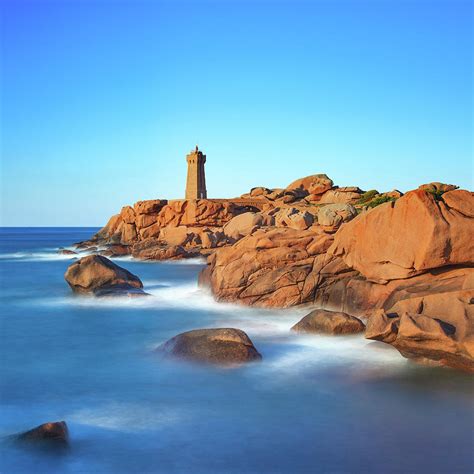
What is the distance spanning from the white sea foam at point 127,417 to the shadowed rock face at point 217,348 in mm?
2347

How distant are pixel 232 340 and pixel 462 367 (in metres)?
4.64

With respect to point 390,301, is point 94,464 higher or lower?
lower

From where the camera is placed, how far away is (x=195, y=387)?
33.2ft

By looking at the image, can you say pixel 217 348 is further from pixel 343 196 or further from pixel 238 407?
pixel 343 196

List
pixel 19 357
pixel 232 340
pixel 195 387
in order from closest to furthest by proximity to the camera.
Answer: pixel 195 387
pixel 232 340
pixel 19 357

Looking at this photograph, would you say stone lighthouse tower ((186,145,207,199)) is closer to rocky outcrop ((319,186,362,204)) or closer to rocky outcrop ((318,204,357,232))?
rocky outcrop ((319,186,362,204))

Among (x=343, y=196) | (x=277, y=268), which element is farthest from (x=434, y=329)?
(x=343, y=196)

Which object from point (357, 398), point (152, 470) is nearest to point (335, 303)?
point (357, 398)

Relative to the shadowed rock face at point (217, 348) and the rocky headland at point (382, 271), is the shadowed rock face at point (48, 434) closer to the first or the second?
the shadowed rock face at point (217, 348)

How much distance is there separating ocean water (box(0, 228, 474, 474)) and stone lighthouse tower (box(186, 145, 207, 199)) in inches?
2532

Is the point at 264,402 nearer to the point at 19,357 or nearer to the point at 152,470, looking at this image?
the point at 152,470

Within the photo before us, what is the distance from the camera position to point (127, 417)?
8.77 metres

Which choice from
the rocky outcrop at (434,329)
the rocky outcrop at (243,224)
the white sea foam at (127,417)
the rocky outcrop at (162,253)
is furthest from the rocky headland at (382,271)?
the rocky outcrop at (162,253)

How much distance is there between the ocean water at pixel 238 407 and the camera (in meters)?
7.22
